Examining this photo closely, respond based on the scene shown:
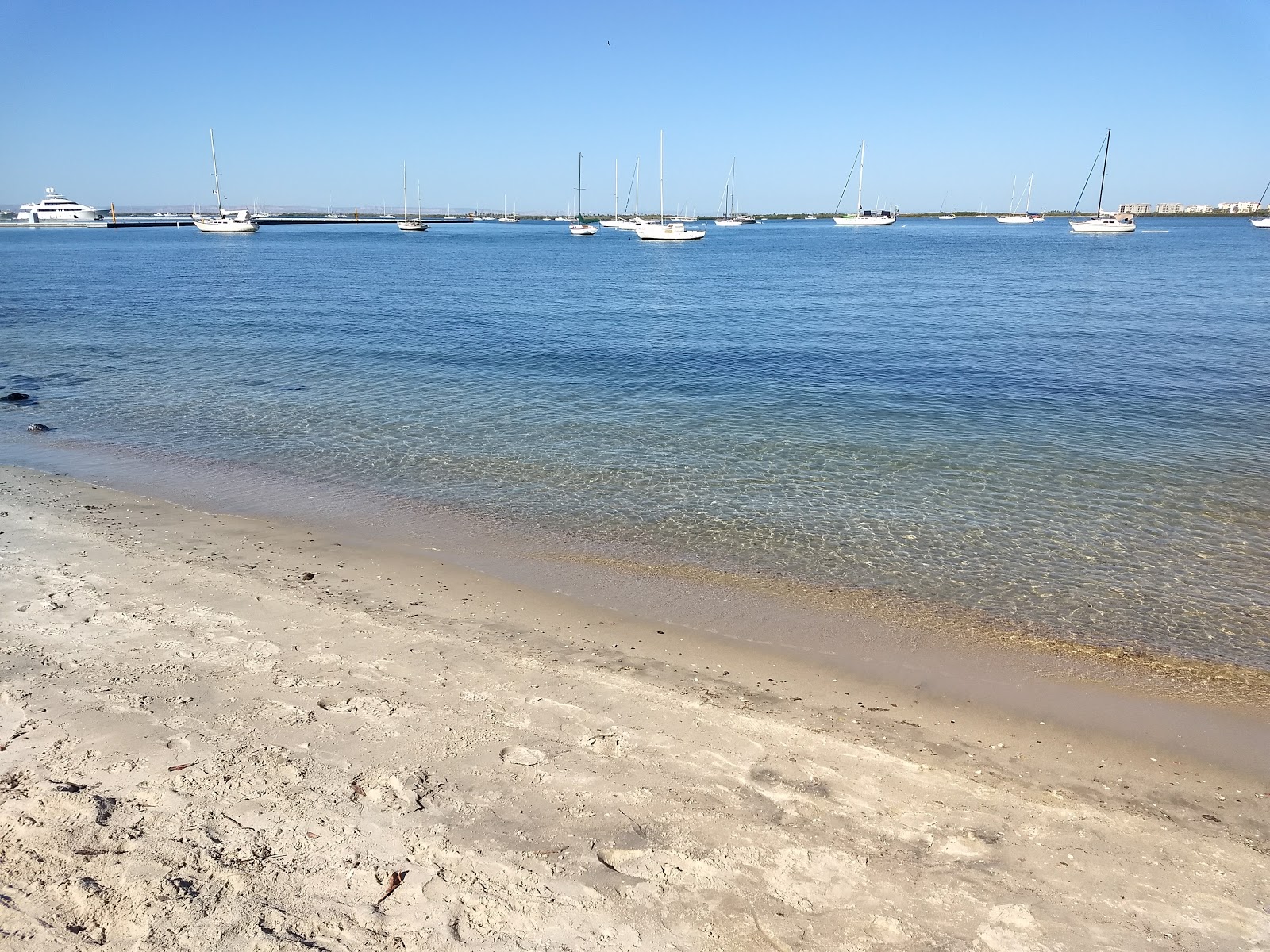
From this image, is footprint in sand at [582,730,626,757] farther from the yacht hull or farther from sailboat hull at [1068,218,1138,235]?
the yacht hull

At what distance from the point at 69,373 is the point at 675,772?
2474cm

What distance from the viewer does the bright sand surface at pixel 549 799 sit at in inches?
173

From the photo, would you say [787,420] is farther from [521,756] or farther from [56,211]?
[56,211]

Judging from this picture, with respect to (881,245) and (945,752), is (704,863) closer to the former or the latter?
(945,752)

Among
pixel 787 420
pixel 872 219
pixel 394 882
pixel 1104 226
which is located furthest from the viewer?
pixel 872 219

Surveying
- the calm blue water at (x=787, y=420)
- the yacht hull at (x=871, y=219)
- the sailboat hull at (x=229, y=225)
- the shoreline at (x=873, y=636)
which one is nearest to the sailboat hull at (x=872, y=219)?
the yacht hull at (x=871, y=219)

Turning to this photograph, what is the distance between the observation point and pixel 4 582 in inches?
344

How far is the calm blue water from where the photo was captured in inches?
416

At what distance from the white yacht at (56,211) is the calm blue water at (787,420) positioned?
14544cm

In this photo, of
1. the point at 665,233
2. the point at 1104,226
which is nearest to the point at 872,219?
the point at 1104,226

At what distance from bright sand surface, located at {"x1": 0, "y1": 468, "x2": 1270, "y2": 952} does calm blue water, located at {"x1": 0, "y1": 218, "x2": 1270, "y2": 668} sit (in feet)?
10.1

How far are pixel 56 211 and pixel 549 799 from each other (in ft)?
657

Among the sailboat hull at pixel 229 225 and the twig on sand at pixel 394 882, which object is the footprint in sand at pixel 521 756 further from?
the sailboat hull at pixel 229 225

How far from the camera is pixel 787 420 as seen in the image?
59.0 ft
